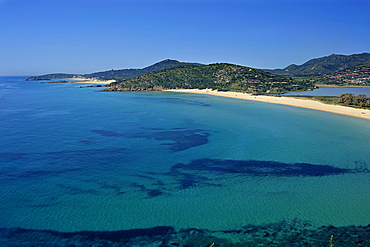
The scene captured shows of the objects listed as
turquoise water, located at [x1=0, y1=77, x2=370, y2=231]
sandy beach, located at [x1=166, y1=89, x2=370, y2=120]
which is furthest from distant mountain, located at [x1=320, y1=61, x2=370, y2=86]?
turquoise water, located at [x1=0, y1=77, x2=370, y2=231]

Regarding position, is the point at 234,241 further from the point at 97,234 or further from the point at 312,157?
the point at 312,157

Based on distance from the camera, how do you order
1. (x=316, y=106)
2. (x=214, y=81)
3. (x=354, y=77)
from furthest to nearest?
1. (x=354, y=77)
2. (x=214, y=81)
3. (x=316, y=106)

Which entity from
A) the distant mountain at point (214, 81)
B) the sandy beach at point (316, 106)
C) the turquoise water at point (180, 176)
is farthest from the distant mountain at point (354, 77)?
the turquoise water at point (180, 176)

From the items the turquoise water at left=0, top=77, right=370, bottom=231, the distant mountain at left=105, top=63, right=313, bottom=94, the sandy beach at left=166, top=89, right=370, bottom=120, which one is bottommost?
the turquoise water at left=0, top=77, right=370, bottom=231

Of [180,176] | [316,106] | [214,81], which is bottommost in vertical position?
[180,176]

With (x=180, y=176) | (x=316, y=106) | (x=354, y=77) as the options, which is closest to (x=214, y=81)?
(x=316, y=106)

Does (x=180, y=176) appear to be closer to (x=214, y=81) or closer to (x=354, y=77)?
(x=214, y=81)

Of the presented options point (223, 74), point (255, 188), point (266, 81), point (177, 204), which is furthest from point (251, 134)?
point (223, 74)

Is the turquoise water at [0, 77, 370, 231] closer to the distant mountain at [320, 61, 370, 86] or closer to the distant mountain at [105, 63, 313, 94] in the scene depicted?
the distant mountain at [105, 63, 313, 94]
